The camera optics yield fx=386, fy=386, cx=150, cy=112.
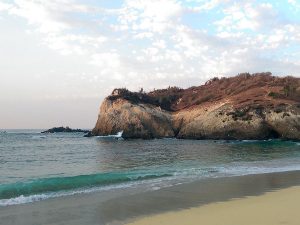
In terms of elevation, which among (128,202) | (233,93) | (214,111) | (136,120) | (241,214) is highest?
(233,93)

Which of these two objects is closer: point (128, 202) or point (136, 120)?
point (128, 202)

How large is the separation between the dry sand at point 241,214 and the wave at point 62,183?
25.4 feet

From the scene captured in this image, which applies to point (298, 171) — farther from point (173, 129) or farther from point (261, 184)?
point (173, 129)

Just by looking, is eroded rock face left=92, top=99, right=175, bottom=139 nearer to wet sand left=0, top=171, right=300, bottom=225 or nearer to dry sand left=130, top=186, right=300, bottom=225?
wet sand left=0, top=171, right=300, bottom=225

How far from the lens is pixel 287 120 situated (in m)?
66.6

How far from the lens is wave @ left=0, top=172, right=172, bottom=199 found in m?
17.3

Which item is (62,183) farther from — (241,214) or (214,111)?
(214,111)

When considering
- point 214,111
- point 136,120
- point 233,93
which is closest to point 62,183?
point 214,111

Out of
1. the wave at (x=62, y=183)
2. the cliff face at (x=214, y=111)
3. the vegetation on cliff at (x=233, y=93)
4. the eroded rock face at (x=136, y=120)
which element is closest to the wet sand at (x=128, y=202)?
the wave at (x=62, y=183)

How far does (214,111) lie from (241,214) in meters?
65.5

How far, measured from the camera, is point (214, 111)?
7625 centimetres

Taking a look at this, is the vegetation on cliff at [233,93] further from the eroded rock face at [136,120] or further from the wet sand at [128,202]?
the wet sand at [128,202]

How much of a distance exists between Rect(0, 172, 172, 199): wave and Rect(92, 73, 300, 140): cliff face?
49.7 meters

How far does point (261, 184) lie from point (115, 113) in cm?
6841
